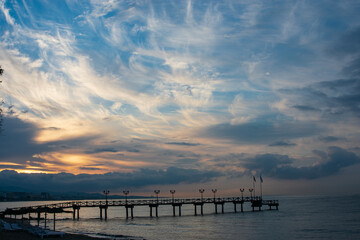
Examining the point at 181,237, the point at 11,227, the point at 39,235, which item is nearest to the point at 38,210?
A: the point at 11,227

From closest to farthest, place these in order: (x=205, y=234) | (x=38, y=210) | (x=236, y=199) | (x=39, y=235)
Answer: (x=39, y=235) → (x=205, y=234) → (x=38, y=210) → (x=236, y=199)

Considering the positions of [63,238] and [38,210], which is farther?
[38,210]

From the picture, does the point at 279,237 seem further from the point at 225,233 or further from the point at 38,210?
the point at 38,210

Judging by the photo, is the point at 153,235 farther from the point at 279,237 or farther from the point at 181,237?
the point at 279,237

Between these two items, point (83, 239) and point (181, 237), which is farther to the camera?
point (181, 237)

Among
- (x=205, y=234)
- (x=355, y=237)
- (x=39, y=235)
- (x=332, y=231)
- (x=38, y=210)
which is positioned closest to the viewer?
(x=39, y=235)

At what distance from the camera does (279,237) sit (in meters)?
54.4

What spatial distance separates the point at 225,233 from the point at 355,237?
831 inches

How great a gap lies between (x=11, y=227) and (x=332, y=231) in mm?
55710

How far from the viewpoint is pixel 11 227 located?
164ft

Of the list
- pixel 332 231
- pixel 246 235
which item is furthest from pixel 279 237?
pixel 332 231

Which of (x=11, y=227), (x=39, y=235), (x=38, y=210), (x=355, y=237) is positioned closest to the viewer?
(x=39, y=235)

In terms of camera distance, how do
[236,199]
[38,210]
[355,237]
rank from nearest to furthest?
1. [355,237]
2. [38,210]
3. [236,199]

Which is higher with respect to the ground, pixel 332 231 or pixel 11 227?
pixel 11 227
